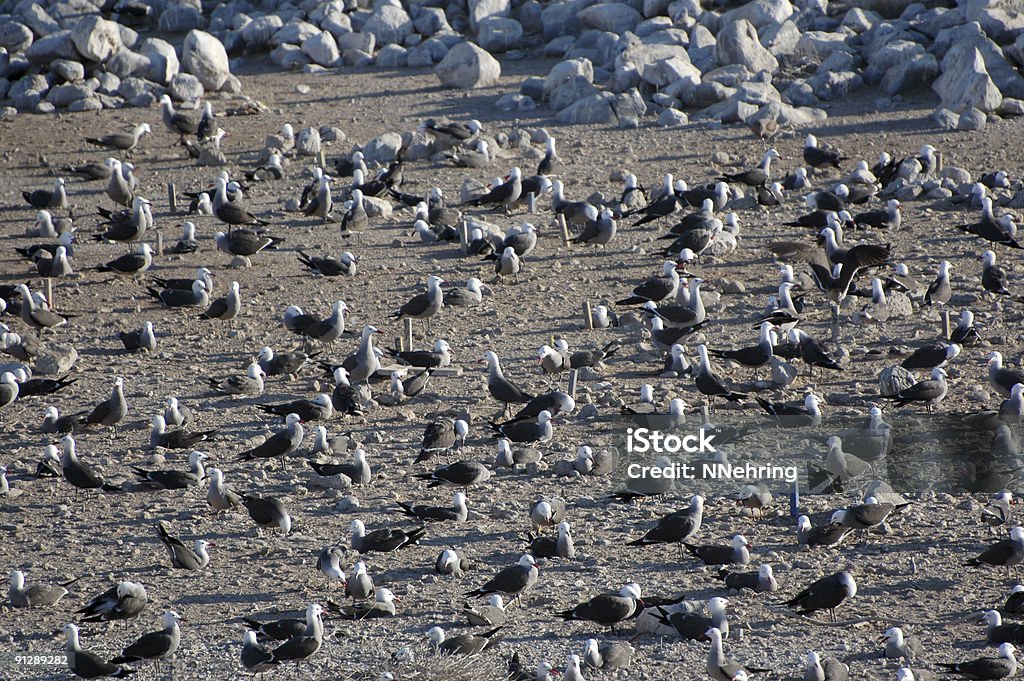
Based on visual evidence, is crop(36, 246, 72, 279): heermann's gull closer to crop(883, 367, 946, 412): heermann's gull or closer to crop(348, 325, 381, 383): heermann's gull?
crop(348, 325, 381, 383): heermann's gull

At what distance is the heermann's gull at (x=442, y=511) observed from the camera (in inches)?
416

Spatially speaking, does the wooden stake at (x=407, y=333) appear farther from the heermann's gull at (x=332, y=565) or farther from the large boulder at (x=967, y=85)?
the large boulder at (x=967, y=85)

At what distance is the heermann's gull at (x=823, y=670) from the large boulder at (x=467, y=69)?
16.9 m

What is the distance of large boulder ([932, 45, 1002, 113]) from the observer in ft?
69.9

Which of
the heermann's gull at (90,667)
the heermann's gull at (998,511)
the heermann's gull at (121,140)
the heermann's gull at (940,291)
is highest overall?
the heermann's gull at (121,140)

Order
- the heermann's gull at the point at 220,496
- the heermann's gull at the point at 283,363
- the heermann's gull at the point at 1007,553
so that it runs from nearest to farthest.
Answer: the heermann's gull at the point at 1007,553, the heermann's gull at the point at 220,496, the heermann's gull at the point at 283,363

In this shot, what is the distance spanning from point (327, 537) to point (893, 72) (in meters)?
15.1

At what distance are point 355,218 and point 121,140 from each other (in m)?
5.24

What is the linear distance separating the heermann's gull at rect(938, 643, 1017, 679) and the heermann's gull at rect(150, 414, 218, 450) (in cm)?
632

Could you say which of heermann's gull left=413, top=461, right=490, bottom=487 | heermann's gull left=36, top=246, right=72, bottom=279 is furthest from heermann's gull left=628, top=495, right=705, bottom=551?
Answer: heermann's gull left=36, top=246, right=72, bottom=279

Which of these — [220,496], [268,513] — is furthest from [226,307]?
[268,513]

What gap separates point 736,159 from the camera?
65.3 ft

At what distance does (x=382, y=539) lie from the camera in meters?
10.2

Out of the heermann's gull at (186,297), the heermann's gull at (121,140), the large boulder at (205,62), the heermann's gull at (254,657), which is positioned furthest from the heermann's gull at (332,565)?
the large boulder at (205,62)
